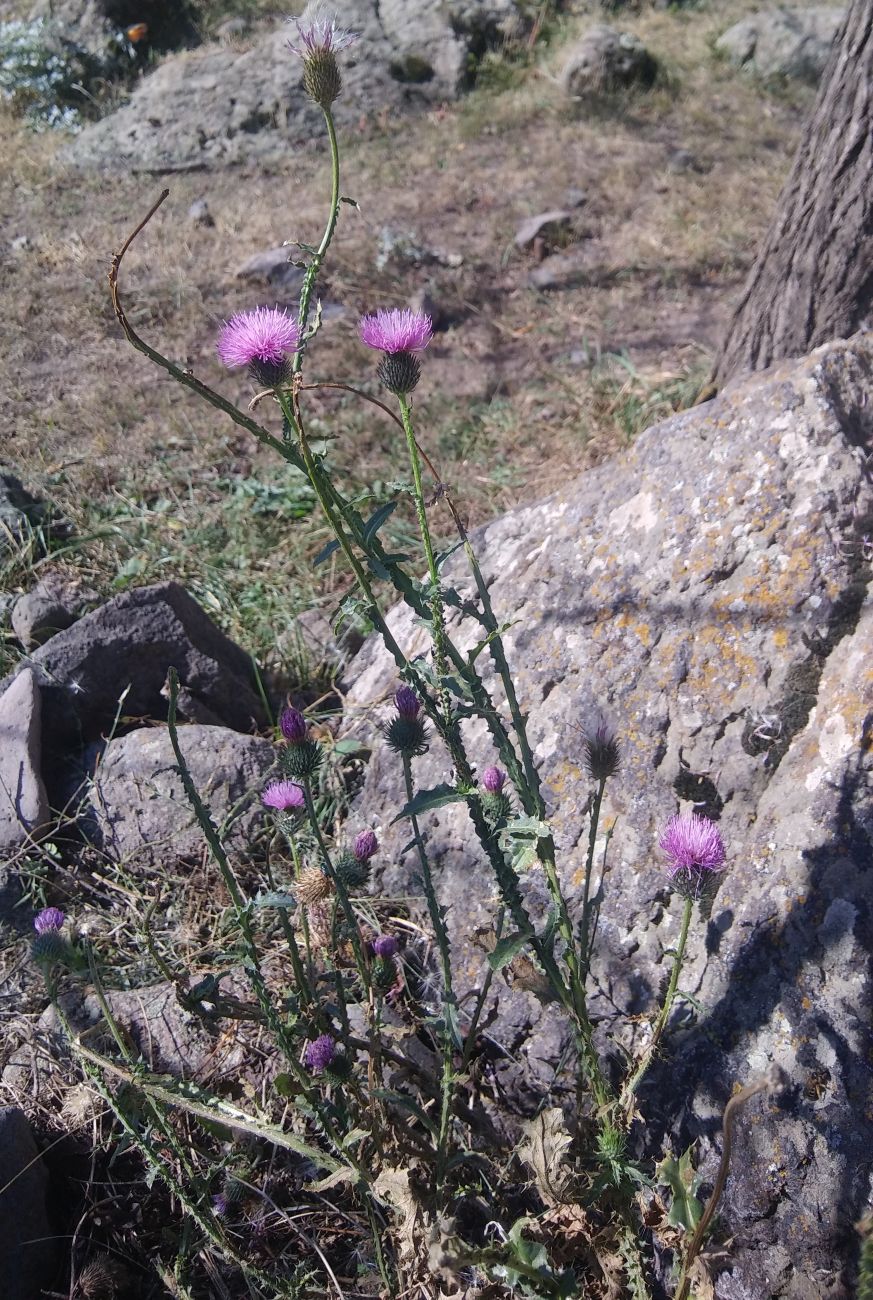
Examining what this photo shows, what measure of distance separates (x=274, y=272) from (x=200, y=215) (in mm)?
1241

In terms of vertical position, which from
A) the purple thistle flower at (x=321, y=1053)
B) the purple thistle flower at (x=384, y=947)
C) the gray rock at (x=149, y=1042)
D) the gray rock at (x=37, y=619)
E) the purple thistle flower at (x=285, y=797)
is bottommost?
the gray rock at (x=149, y=1042)

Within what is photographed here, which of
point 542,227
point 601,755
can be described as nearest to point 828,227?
point 601,755

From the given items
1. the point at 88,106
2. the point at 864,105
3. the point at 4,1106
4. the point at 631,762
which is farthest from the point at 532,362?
the point at 88,106

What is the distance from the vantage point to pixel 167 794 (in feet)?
8.11

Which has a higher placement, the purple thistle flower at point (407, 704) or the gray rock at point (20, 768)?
the purple thistle flower at point (407, 704)

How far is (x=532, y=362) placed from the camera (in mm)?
4668

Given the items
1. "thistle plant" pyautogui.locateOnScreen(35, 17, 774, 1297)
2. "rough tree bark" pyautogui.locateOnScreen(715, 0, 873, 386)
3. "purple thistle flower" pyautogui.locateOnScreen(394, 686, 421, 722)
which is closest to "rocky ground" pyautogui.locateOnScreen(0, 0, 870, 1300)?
"thistle plant" pyautogui.locateOnScreen(35, 17, 774, 1297)

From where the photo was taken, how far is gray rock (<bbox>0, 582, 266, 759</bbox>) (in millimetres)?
2648

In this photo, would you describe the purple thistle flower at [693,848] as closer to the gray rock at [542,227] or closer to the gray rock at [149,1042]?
the gray rock at [149,1042]

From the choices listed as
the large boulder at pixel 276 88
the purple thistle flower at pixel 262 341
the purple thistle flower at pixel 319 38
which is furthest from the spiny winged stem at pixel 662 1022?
the large boulder at pixel 276 88

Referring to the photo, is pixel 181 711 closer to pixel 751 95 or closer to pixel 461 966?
pixel 461 966

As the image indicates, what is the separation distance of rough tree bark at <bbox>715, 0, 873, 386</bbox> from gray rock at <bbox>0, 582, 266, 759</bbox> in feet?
7.07

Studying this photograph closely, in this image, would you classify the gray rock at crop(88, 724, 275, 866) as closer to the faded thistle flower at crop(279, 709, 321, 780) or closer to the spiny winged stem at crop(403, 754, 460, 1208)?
the faded thistle flower at crop(279, 709, 321, 780)

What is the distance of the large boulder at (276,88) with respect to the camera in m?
6.93
